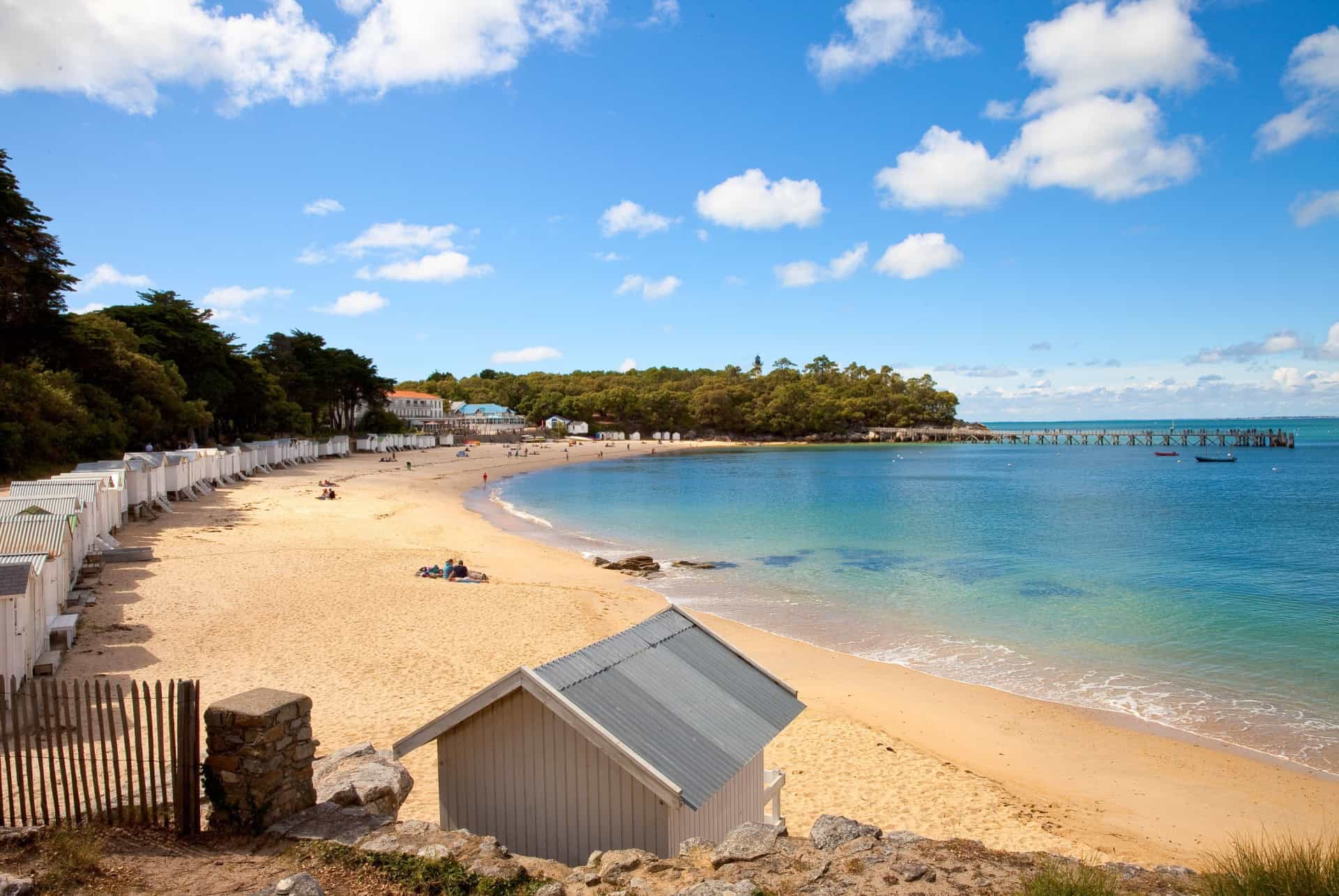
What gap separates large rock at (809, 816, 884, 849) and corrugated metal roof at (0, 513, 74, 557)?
1446cm

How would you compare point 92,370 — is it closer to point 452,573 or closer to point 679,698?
point 452,573

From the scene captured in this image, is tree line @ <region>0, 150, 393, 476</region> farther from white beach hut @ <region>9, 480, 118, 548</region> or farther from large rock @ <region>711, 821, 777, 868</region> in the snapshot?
large rock @ <region>711, 821, 777, 868</region>

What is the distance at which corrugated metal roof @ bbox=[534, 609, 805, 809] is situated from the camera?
639 centimetres

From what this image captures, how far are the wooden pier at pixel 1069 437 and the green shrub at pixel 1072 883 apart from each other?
493 ft

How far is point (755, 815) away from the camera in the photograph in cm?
785

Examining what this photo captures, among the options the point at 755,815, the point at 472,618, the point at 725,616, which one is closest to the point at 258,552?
the point at 472,618

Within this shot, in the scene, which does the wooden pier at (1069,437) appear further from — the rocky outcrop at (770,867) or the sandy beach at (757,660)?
the rocky outcrop at (770,867)

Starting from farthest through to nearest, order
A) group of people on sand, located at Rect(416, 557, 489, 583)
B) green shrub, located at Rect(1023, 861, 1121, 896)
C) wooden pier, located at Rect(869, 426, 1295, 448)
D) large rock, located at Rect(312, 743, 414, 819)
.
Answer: wooden pier, located at Rect(869, 426, 1295, 448) < group of people on sand, located at Rect(416, 557, 489, 583) < large rock, located at Rect(312, 743, 414, 819) < green shrub, located at Rect(1023, 861, 1121, 896)

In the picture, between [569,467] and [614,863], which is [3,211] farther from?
[569,467]

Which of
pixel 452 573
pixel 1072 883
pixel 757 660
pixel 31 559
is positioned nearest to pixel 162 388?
pixel 452 573

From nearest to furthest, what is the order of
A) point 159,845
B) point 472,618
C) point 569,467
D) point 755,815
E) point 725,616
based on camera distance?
1. point 159,845
2. point 755,815
3. point 472,618
4. point 725,616
5. point 569,467

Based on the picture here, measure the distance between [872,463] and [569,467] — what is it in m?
36.2

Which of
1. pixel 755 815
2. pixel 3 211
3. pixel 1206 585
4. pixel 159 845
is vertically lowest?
pixel 1206 585

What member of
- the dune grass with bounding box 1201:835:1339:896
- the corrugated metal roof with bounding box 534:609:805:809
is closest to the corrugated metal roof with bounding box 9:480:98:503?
the corrugated metal roof with bounding box 534:609:805:809
